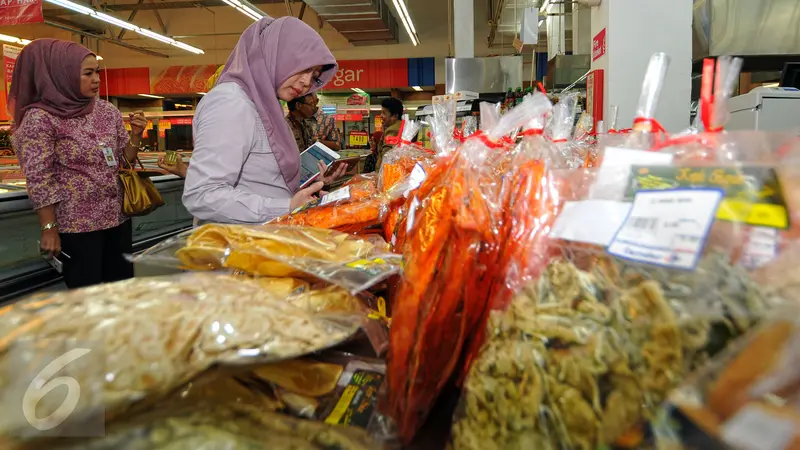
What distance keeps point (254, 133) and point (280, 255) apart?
1120 mm

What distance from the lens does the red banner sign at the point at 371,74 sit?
37.9 ft

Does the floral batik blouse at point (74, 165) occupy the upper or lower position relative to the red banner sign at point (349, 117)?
lower

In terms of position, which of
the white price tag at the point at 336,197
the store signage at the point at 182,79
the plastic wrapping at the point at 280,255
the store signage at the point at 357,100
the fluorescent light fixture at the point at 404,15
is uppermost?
the fluorescent light fixture at the point at 404,15

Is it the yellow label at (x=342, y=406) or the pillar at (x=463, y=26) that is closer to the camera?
the yellow label at (x=342, y=406)

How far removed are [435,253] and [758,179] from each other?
0.37 m

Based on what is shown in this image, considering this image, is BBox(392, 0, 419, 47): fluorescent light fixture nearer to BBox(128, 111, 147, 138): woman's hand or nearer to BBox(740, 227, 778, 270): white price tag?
BBox(128, 111, 147, 138): woman's hand

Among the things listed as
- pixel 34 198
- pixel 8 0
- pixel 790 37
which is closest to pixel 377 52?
pixel 8 0

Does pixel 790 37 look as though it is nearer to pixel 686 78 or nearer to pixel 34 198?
pixel 686 78

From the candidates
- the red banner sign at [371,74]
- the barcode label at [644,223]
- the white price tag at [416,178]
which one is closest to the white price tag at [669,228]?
the barcode label at [644,223]

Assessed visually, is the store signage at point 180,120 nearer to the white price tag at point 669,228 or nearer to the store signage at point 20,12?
the store signage at point 20,12

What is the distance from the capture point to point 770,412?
35 centimetres

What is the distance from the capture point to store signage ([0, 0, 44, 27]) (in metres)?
4.98

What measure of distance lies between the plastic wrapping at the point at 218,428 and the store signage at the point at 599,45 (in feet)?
10.7

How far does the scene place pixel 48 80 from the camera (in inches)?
100
